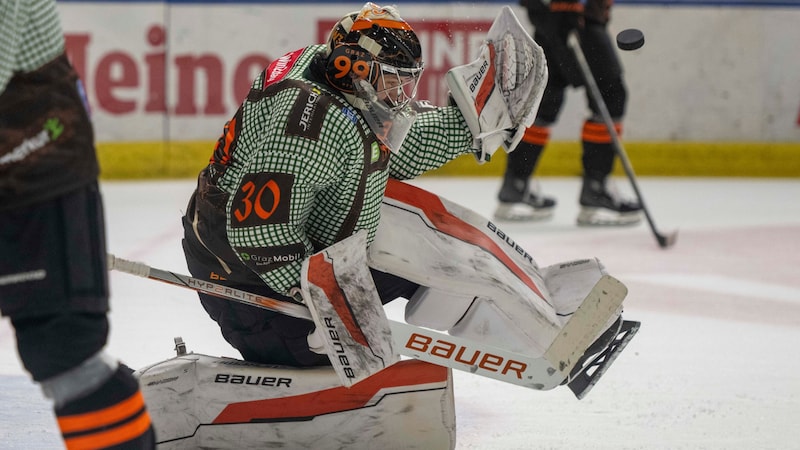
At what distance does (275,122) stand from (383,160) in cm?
25

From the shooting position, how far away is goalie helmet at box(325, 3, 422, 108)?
82.9 inches

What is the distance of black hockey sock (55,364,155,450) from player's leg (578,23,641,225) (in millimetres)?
3225

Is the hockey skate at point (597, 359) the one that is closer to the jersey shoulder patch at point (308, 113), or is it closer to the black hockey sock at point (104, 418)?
the jersey shoulder patch at point (308, 113)

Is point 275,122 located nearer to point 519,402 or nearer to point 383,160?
point 383,160

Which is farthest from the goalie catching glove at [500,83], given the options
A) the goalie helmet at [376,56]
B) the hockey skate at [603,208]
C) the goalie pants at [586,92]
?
the hockey skate at [603,208]

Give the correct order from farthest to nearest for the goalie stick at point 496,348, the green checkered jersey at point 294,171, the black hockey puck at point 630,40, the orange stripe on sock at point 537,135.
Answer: the orange stripe on sock at point 537,135 → the black hockey puck at point 630,40 → the goalie stick at point 496,348 → the green checkered jersey at point 294,171

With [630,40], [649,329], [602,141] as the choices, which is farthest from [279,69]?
[602,141]

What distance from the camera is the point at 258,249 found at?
2014 millimetres

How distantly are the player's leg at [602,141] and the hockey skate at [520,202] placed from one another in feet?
0.50

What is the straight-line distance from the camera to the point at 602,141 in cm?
470

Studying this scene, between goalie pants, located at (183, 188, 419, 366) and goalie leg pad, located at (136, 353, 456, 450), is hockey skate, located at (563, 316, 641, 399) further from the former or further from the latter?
goalie pants, located at (183, 188, 419, 366)

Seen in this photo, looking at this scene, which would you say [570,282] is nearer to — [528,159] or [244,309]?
[244,309]

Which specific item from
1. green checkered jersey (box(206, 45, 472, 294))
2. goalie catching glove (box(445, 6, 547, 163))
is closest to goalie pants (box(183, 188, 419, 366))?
green checkered jersey (box(206, 45, 472, 294))

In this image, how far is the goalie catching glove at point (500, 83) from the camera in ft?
8.02
